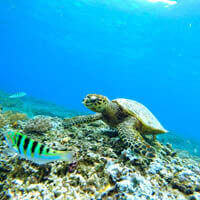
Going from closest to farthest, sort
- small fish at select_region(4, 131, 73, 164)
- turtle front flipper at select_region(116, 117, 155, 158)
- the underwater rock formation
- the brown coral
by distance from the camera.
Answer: small fish at select_region(4, 131, 73, 164) < the underwater rock formation < turtle front flipper at select_region(116, 117, 155, 158) < the brown coral

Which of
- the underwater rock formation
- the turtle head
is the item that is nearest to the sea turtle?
the turtle head

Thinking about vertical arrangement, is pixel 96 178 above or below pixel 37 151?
below

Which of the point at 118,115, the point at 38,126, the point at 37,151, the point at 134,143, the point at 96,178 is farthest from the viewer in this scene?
the point at 118,115

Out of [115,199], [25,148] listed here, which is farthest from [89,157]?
[25,148]

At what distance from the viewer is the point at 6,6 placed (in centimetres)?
4153

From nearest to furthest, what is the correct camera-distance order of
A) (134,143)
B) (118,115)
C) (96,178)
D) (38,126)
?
(96,178) < (134,143) < (38,126) < (118,115)

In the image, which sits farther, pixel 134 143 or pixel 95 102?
pixel 95 102

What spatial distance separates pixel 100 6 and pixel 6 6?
2840cm

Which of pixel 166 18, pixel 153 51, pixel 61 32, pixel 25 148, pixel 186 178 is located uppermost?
pixel 61 32

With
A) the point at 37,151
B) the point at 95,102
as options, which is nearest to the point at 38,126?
the point at 95,102

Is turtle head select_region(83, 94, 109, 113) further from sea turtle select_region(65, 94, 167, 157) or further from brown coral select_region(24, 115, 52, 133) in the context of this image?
brown coral select_region(24, 115, 52, 133)

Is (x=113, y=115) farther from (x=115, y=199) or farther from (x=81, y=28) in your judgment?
(x=81, y=28)

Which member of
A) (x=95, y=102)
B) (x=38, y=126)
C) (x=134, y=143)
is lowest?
(x=134, y=143)

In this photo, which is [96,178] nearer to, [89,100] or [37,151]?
[37,151]
